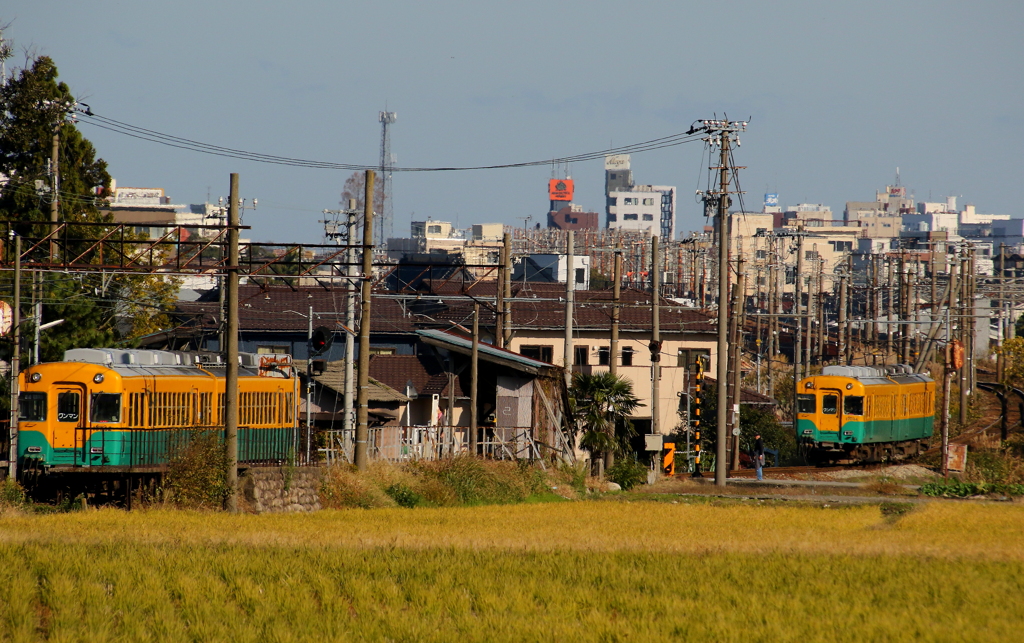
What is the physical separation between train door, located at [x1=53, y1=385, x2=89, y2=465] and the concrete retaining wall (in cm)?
361

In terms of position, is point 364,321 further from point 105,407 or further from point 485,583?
point 485,583

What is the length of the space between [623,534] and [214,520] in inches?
320

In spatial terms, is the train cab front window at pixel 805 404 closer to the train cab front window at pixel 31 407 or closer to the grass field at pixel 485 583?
the grass field at pixel 485 583

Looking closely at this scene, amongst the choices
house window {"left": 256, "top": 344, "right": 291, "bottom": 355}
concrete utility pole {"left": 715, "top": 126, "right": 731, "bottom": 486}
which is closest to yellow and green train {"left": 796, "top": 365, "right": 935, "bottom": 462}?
concrete utility pole {"left": 715, "top": 126, "right": 731, "bottom": 486}

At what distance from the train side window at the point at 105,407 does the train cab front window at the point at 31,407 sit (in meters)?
1.15

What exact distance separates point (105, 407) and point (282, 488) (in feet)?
14.4

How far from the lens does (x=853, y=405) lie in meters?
41.8

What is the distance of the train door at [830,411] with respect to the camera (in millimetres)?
42094

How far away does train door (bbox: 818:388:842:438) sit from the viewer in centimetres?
4209

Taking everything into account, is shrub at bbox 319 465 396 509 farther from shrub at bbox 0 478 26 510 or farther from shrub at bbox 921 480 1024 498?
shrub at bbox 921 480 1024 498

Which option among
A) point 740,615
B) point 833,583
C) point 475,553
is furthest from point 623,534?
point 740,615

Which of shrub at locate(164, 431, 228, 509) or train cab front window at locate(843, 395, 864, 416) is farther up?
train cab front window at locate(843, 395, 864, 416)

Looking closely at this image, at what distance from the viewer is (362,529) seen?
77.0 feet

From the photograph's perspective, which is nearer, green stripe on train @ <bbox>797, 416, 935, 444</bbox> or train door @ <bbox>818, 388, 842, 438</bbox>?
green stripe on train @ <bbox>797, 416, 935, 444</bbox>
